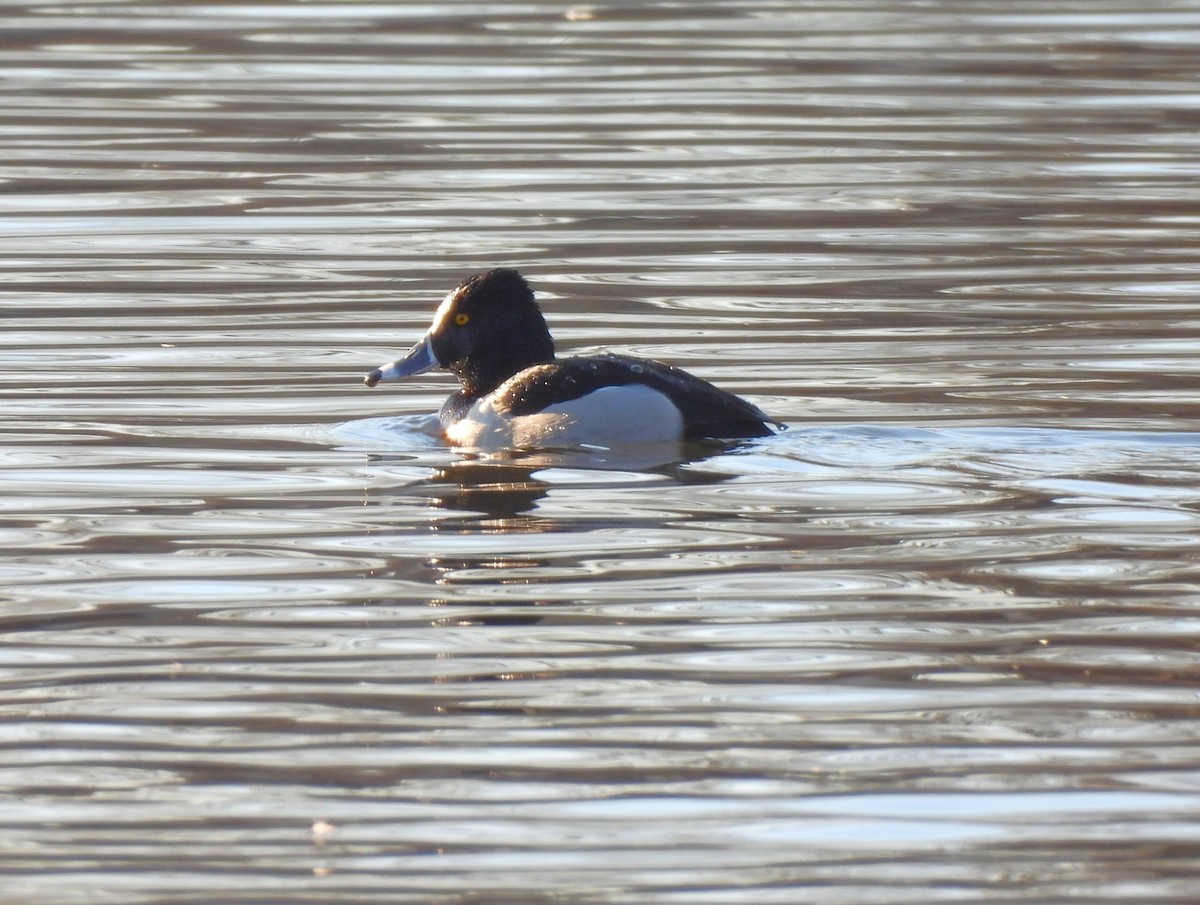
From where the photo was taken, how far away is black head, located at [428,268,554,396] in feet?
31.7

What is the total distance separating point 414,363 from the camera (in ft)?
31.9

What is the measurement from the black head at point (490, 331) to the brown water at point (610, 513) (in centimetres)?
40

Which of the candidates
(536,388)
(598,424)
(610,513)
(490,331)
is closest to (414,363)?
(490,331)

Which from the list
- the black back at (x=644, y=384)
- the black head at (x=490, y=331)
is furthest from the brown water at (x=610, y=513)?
the black head at (x=490, y=331)

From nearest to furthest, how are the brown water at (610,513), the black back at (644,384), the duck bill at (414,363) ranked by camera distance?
the brown water at (610,513), the black back at (644,384), the duck bill at (414,363)

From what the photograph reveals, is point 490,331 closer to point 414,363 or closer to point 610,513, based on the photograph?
point 414,363

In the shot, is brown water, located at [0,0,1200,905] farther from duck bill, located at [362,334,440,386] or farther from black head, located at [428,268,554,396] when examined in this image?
black head, located at [428,268,554,396]

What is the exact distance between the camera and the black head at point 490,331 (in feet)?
31.7

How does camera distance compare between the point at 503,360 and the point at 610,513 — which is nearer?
the point at 610,513

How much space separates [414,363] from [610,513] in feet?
8.12

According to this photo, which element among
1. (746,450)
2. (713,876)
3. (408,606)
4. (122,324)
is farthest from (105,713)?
(122,324)

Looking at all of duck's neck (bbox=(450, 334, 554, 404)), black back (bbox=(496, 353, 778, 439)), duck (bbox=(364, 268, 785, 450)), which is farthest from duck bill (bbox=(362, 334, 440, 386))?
black back (bbox=(496, 353, 778, 439))

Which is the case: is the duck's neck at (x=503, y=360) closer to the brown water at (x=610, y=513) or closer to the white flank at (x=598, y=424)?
the brown water at (x=610, y=513)

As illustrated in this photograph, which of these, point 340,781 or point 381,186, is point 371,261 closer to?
point 381,186
